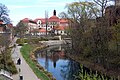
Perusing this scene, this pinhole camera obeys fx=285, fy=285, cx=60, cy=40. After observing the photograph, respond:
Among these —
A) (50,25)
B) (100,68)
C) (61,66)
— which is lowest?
(61,66)

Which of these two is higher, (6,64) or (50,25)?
(50,25)

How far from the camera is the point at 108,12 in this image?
3741cm

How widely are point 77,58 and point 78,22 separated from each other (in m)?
9.78

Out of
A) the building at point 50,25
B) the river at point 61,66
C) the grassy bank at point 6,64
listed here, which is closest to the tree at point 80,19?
the river at point 61,66

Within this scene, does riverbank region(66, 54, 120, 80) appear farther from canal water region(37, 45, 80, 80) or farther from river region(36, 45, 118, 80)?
canal water region(37, 45, 80, 80)

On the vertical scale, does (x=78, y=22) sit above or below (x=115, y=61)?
above

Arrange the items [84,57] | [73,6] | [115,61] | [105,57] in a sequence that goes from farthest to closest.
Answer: [73,6] → [84,57] → [105,57] → [115,61]

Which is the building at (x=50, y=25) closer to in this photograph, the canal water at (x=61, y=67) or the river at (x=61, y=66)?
the river at (x=61, y=66)

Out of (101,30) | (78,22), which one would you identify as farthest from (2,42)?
(78,22)

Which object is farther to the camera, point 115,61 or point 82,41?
point 82,41

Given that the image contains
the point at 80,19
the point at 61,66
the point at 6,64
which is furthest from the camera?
the point at 80,19

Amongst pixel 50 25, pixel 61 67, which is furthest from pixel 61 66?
pixel 50 25

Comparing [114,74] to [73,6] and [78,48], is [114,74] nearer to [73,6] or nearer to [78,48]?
[78,48]

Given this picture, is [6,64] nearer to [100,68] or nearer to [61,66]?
[100,68]
